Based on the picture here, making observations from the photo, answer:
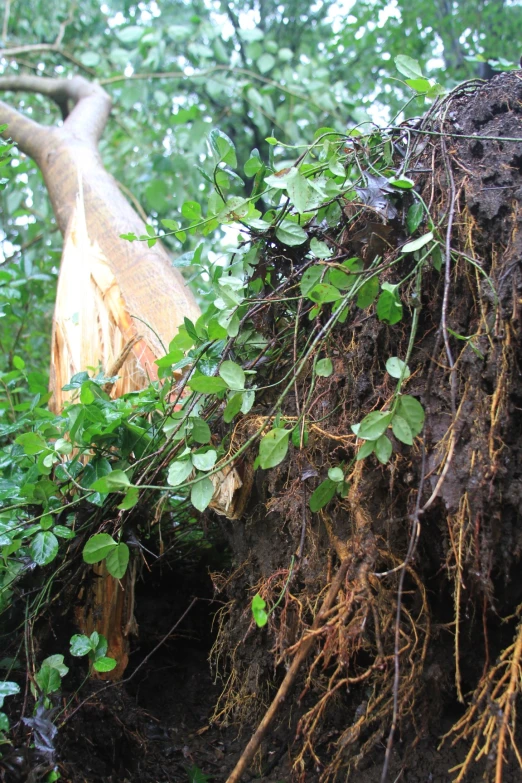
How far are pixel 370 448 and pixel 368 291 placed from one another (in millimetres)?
253

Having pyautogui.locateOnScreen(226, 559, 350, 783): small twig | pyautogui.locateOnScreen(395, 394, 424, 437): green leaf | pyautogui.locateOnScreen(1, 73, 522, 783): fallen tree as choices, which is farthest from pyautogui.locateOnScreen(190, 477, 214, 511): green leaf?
pyautogui.locateOnScreen(395, 394, 424, 437): green leaf

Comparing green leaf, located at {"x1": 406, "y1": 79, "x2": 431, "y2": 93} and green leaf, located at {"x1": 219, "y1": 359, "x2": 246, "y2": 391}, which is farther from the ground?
green leaf, located at {"x1": 406, "y1": 79, "x2": 431, "y2": 93}

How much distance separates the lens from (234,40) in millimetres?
4727

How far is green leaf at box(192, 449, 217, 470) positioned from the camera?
95cm

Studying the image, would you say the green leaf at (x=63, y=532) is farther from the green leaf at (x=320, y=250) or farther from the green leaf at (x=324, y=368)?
the green leaf at (x=320, y=250)

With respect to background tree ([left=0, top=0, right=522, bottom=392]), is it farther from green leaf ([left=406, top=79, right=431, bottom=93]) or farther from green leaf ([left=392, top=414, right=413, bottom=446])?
green leaf ([left=392, top=414, right=413, bottom=446])

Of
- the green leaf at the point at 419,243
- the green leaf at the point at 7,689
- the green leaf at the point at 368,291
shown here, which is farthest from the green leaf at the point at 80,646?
the green leaf at the point at 419,243

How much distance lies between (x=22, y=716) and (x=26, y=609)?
200 mm

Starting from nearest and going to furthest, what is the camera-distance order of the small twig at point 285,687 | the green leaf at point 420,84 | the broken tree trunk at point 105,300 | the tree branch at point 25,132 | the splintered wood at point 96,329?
1. the small twig at point 285,687
2. the green leaf at point 420,84
3. the broken tree trunk at point 105,300
4. the splintered wood at point 96,329
5. the tree branch at point 25,132

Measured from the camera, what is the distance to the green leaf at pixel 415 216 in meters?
0.98

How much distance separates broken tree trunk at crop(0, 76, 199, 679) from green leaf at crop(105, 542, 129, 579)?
25 centimetres

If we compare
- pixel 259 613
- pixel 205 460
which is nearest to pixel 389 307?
pixel 205 460

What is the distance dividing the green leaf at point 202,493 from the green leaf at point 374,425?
0.28m

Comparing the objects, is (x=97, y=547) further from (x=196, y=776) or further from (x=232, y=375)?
(x=196, y=776)
